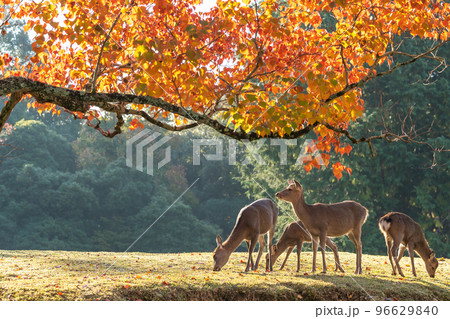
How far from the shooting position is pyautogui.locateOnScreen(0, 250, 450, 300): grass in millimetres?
8195

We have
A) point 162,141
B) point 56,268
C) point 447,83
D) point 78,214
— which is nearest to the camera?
point 56,268

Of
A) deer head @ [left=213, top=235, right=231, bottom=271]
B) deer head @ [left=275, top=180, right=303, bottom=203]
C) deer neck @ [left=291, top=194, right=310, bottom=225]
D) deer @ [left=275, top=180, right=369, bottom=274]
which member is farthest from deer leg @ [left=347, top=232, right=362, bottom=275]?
deer head @ [left=213, top=235, right=231, bottom=271]

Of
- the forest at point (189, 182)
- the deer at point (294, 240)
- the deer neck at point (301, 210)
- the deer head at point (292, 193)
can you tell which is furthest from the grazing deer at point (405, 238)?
the forest at point (189, 182)

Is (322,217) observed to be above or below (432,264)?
above

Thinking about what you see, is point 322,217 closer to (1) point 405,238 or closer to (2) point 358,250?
(2) point 358,250

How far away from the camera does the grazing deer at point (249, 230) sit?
36.4 ft

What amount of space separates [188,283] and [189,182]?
102 feet

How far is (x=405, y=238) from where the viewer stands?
12750mm

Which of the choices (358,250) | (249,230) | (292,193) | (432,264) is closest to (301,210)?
(292,193)

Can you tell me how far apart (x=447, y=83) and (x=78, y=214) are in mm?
22509

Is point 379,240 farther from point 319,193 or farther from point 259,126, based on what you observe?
point 259,126

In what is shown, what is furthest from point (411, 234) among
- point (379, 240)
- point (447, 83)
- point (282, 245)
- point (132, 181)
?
point (132, 181)

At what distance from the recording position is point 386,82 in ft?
92.1

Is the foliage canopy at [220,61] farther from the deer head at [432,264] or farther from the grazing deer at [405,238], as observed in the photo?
the deer head at [432,264]
